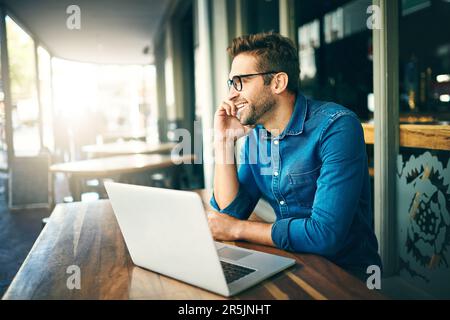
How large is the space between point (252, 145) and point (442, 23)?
3.52 metres

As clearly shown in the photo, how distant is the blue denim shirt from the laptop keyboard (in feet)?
0.69

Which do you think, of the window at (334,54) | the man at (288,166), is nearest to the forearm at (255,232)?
the man at (288,166)

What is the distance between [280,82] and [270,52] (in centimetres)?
12

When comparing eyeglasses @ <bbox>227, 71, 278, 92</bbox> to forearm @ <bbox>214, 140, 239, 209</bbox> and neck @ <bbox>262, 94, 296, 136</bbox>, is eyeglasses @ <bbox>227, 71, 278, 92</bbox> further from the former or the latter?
forearm @ <bbox>214, 140, 239, 209</bbox>

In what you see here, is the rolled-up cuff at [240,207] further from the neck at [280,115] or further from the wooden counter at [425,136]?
the wooden counter at [425,136]

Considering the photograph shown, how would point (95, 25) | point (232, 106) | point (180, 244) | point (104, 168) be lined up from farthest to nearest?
point (95, 25) → point (104, 168) → point (232, 106) → point (180, 244)

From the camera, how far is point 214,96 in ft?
15.9

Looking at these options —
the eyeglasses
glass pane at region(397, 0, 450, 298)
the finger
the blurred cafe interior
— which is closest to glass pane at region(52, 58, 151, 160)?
the blurred cafe interior

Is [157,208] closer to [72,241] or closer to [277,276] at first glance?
[277,276]

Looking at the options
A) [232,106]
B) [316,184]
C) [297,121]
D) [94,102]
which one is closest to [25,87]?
[94,102]

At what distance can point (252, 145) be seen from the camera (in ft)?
5.75

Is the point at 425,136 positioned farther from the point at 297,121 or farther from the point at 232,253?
the point at 232,253

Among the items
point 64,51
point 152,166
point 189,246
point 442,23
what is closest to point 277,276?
point 189,246

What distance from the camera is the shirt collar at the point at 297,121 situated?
4.99ft
